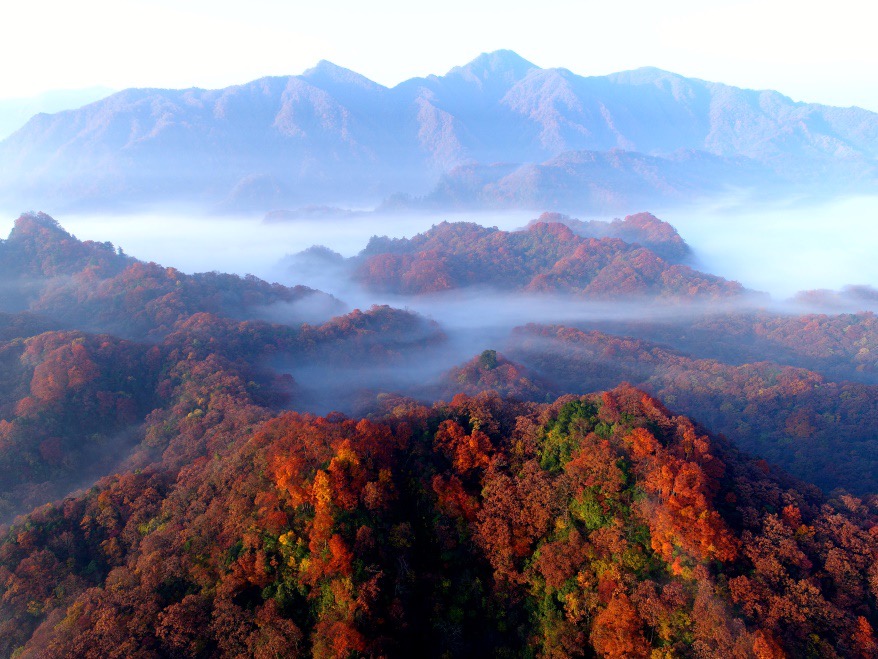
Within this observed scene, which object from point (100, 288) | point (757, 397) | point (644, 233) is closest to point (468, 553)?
point (757, 397)

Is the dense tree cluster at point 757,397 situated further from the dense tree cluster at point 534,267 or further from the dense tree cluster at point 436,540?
the dense tree cluster at point 534,267

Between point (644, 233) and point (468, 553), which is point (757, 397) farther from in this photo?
point (644, 233)

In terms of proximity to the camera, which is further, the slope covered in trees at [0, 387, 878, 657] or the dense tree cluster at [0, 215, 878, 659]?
the dense tree cluster at [0, 215, 878, 659]

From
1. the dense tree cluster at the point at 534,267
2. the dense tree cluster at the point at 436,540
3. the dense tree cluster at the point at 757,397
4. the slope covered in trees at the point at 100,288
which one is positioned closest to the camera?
the dense tree cluster at the point at 436,540

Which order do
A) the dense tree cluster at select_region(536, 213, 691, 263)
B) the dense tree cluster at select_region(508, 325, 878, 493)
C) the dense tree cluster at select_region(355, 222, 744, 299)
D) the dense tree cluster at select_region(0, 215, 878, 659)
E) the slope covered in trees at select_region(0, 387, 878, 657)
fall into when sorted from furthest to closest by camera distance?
the dense tree cluster at select_region(536, 213, 691, 263)
the dense tree cluster at select_region(355, 222, 744, 299)
the dense tree cluster at select_region(508, 325, 878, 493)
the dense tree cluster at select_region(0, 215, 878, 659)
the slope covered in trees at select_region(0, 387, 878, 657)

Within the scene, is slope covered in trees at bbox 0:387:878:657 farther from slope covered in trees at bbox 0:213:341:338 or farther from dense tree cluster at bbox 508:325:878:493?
slope covered in trees at bbox 0:213:341:338

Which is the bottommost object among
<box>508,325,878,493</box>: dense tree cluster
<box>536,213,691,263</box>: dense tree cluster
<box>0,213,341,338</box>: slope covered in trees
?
<box>508,325,878,493</box>: dense tree cluster

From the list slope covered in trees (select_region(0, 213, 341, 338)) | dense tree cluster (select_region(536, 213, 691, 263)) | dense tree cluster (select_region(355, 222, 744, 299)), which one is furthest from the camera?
dense tree cluster (select_region(536, 213, 691, 263))

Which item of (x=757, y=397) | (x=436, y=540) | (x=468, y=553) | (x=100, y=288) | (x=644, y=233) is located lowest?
(x=757, y=397)

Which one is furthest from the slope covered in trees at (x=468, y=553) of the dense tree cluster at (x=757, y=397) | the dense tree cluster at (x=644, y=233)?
the dense tree cluster at (x=644, y=233)

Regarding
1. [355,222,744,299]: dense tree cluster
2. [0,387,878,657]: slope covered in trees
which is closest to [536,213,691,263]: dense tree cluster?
[355,222,744,299]: dense tree cluster

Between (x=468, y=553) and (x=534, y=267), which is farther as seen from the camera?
(x=534, y=267)
